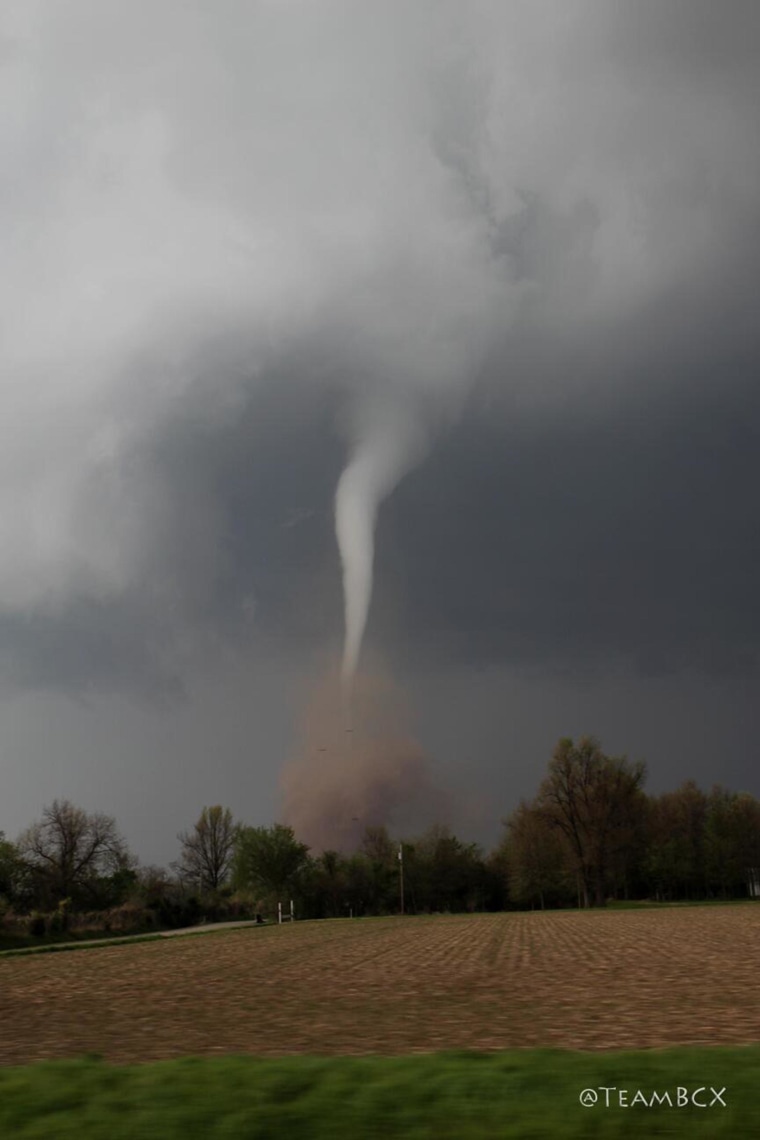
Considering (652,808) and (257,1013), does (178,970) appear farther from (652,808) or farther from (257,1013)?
(652,808)

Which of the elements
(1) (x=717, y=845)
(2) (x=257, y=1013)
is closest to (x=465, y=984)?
(2) (x=257, y=1013)

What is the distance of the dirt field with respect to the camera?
14.9m

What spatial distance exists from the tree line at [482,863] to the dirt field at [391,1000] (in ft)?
191

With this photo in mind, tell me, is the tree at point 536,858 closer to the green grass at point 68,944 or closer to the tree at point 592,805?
the tree at point 592,805

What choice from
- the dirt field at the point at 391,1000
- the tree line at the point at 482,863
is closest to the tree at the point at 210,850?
the tree line at the point at 482,863

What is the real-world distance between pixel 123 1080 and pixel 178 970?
26610 millimetres

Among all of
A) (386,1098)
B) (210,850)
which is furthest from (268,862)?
(386,1098)

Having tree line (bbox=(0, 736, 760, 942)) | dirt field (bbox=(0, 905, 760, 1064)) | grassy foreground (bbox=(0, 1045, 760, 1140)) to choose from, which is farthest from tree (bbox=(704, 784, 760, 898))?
grassy foreground (bbox=(0, 1045, 760, 1140))

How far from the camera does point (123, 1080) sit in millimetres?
10250

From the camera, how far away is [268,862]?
119812 mm

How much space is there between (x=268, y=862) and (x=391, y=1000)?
10297 centimetres

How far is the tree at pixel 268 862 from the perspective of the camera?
393 ft

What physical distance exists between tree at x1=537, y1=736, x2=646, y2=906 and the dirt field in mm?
76669

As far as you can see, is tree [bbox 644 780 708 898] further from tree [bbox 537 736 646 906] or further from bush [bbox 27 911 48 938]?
bush [bbox 27 911 48 938]
